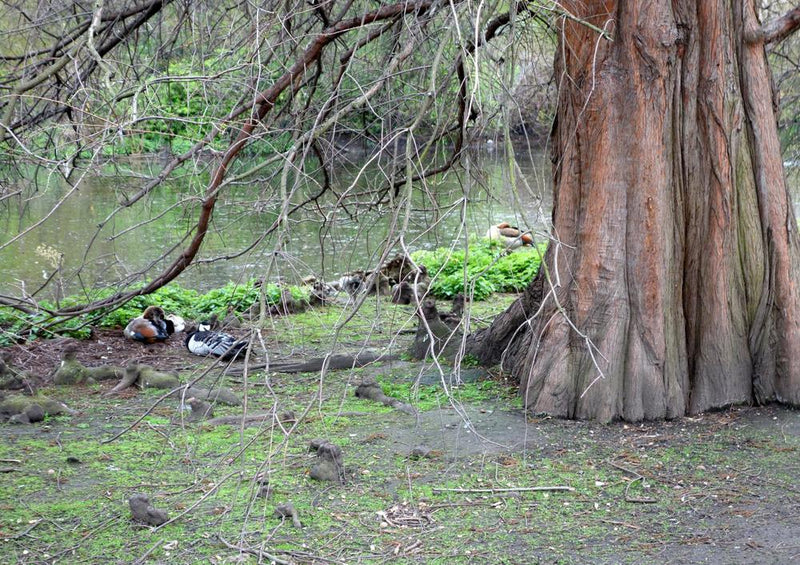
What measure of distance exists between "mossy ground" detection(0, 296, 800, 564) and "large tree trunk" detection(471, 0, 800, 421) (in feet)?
1.01

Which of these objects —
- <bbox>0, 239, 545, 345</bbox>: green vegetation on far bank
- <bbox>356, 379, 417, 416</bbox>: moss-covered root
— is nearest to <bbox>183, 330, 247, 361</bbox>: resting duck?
<bbox>0, 239, 545, 345</bbox>: green vegetation on far bank

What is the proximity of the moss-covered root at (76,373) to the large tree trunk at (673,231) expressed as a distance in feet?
11.4

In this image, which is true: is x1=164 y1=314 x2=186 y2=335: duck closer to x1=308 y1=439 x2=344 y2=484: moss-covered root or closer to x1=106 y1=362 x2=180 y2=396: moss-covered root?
x1=106 y1=362 x2=180 y2=396: moss-covered root

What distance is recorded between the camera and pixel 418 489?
4902mm

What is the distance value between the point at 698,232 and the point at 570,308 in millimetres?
974

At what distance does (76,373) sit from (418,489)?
11.6ft

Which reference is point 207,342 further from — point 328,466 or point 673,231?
point 673,231

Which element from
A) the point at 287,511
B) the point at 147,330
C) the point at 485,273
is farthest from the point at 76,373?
the point at 485,273

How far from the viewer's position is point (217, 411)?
6293 millimetres

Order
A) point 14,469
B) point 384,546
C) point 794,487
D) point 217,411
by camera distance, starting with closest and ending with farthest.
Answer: point 384,546
point 794,487
point 14,469
point 217,411

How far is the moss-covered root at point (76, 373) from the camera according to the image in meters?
7.12

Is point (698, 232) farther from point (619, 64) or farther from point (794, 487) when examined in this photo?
point (794, 487)

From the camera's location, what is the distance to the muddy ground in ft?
13.8

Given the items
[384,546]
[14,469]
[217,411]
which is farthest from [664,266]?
[14,469]
